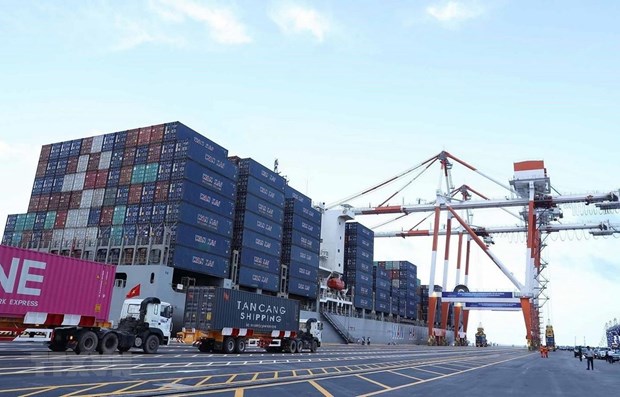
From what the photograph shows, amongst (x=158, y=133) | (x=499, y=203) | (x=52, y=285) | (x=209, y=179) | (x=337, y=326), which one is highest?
(x=499, y=203)

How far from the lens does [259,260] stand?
201 ft

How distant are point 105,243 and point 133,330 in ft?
93.7

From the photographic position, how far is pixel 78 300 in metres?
22.5

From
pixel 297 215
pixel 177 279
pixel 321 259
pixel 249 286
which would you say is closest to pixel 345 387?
pixel 177 279

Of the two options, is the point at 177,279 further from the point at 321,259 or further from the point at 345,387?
the point at 345,387

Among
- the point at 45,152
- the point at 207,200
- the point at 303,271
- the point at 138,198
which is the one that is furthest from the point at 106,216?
the point at 303,271

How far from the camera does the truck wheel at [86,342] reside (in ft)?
74.3

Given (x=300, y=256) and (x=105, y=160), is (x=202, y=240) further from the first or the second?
(x=300, y=256)

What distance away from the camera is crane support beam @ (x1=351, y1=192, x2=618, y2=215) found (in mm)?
70625

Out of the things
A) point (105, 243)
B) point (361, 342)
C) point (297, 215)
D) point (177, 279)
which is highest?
point (297, 215)

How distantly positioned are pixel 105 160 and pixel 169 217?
14.5 meters

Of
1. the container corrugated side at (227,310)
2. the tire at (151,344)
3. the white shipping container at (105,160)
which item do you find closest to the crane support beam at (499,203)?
the white shipping container at (105,160)

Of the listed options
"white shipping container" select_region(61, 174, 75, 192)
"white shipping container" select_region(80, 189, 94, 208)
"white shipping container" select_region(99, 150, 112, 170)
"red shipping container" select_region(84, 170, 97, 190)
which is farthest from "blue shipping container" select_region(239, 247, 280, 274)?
"white shipping container" select_region(61, 174, 75, 192)

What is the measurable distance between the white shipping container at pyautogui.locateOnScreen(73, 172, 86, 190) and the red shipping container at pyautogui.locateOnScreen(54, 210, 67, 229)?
3319 mm
